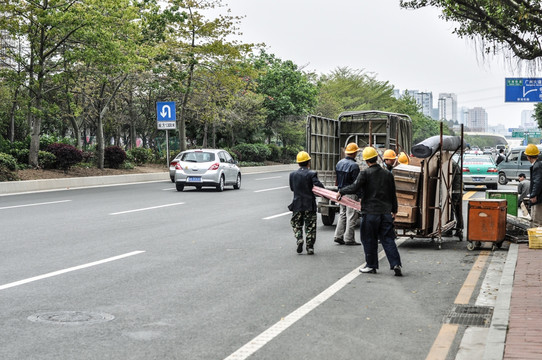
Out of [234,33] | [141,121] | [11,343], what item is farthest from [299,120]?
[11,343]

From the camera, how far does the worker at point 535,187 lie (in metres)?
12.2

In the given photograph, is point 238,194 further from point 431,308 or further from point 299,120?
point 299,120

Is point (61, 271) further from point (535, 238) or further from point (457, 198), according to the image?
point (457, 198)

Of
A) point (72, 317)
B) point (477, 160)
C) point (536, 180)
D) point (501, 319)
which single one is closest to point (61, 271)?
point (72, 317)

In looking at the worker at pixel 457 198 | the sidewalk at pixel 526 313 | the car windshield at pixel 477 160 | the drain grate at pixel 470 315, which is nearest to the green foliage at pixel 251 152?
the car windshield at pixel 477 160

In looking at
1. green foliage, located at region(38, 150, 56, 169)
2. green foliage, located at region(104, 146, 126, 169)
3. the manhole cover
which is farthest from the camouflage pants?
green foliage, located at region(104, 146, 126, 169)

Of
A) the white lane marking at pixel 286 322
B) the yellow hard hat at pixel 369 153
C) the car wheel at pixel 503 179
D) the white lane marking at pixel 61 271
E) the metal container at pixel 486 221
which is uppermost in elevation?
the yellow hard hat at pixel 369 153

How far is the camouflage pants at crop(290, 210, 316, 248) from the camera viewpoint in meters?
11.3

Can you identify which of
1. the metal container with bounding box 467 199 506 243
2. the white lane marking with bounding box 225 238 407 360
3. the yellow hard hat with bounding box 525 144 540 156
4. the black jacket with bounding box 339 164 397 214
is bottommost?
the white lane marking with bounding box 225 238 407 360

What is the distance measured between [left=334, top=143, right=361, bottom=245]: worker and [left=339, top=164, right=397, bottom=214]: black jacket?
2.20 metres

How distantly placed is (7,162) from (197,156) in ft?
23.1

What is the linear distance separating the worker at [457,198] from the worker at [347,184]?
1949mm

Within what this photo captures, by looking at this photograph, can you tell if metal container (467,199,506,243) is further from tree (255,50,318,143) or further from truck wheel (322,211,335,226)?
tree (255,50,318,143)

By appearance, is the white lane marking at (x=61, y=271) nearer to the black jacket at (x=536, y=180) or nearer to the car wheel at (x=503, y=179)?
the black jacket at (x=536, y=180)
